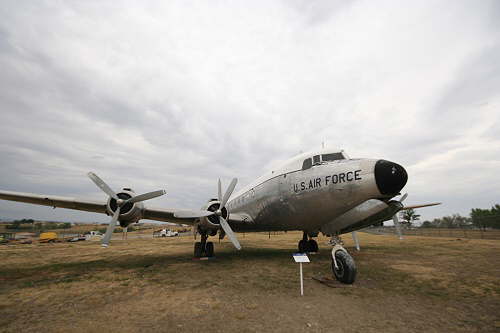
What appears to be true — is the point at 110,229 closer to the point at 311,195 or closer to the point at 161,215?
the point at 161,215

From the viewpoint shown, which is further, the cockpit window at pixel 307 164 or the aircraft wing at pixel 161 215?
the aircraft wing at pixel 161 215

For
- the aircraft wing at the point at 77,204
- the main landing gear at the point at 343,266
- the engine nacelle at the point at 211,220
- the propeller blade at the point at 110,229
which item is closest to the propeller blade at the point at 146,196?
the propeller blade at the point at 110,229

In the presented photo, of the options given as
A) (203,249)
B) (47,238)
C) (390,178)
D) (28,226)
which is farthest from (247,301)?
(28,226)

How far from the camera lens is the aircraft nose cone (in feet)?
20.9

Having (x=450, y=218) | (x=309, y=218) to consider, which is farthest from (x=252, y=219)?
(x=450, y=218)

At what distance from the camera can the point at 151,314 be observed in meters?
4.57

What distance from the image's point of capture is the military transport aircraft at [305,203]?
21.9 feet

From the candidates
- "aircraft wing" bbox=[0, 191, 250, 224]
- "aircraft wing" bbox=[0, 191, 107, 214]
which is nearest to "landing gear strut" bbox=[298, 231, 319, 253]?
"aircraft wing" bbox=[0, 191, 250, 224]

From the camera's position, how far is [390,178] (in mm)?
6355

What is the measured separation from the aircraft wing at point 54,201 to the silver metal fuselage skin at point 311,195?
20.5ft

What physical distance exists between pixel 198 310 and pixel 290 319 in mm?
1846

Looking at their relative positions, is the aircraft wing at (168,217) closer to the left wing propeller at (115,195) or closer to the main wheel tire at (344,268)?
the left wing propeller at (115,195)

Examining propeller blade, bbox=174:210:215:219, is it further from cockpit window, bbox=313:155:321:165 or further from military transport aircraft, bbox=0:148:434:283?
cockpit window, bbox=313:155:321:165

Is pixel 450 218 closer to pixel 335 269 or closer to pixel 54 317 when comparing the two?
pixel 335 269
